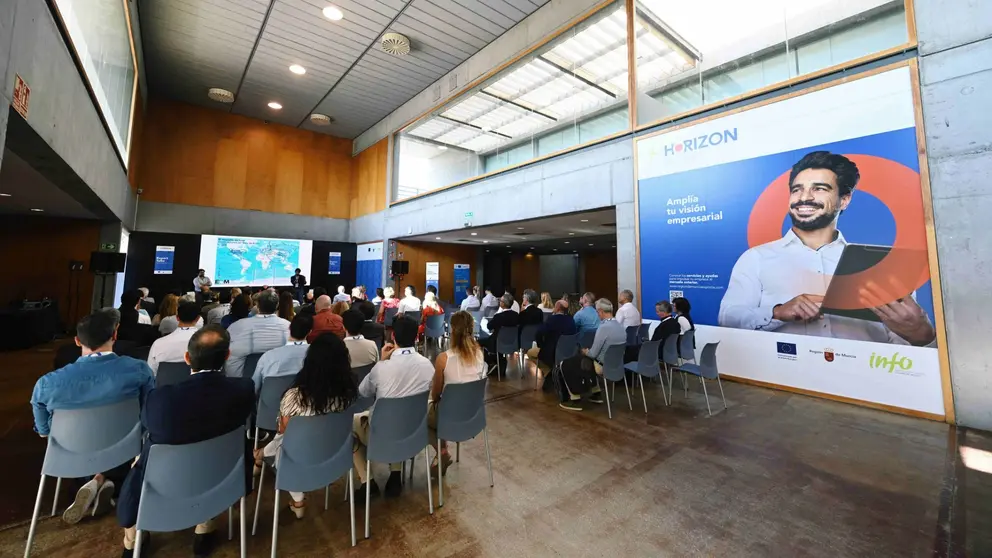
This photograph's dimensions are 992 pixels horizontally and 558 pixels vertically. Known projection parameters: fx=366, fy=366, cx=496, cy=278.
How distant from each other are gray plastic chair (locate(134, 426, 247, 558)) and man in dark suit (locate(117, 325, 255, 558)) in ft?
0.32

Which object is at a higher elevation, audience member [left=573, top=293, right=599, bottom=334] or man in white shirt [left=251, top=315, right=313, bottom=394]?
audience member [left=573, top=293, right=599, bottom=334]

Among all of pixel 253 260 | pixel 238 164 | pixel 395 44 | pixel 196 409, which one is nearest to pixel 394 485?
pixel 196 409

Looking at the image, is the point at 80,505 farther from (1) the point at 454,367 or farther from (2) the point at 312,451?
(1) the point at 454,367

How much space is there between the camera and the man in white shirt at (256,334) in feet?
10.4

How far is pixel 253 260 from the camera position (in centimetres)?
1134

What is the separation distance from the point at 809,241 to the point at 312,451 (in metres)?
5.59

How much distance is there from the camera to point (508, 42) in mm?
7953

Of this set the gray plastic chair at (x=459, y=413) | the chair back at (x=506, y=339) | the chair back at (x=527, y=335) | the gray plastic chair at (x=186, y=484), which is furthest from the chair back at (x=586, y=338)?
the gray plastic chair at (x=186, y=484)

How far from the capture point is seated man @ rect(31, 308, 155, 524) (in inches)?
73.7

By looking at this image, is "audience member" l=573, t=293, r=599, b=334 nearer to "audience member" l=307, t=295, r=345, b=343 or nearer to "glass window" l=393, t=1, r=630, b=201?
"audience member" l=307, t=295, r=345, b=343

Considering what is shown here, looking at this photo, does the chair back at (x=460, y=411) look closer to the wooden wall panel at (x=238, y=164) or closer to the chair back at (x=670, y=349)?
the chair back at (x=670, y=349)

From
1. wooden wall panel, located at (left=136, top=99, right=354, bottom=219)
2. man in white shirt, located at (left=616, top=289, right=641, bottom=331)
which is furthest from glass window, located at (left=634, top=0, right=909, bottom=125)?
wooden wall panel, located at (left=136, top=99, right=354, bottom=219)

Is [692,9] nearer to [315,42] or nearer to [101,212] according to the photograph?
[315,42]

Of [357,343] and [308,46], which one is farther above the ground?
[308,46]
